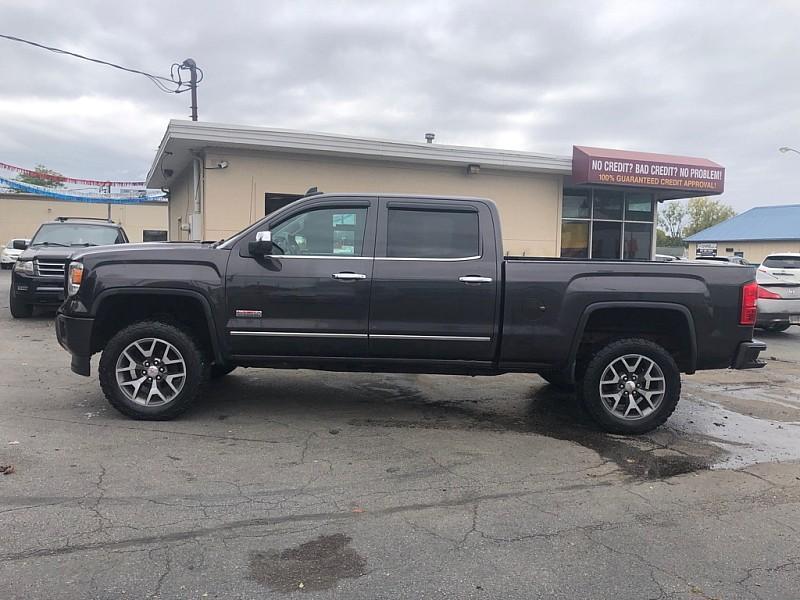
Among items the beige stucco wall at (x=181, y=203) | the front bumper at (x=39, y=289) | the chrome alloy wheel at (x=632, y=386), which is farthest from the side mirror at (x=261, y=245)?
the beige stucco wall at (x=181, y=203)

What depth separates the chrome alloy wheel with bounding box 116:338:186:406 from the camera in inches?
217

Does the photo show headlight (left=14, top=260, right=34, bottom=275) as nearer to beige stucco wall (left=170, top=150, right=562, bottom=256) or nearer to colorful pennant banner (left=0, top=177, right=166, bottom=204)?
beige stucco wall (left=170, top=150, right=562, bottom=256)

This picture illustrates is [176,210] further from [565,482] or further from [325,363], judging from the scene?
[565,482]

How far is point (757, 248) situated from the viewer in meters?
50.2

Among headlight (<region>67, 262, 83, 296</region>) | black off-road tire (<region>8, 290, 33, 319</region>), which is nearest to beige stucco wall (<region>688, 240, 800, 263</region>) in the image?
black off-road tire (<region>8, 290, 33, 319</region>)

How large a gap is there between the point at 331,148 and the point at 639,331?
958 cm

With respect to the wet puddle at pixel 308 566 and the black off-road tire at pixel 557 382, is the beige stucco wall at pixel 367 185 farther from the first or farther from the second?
the wet puddle at pixel 308 566

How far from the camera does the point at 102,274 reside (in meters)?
5.45

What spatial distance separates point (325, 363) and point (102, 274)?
2049 millimetres

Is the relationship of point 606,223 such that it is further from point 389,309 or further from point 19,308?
point 19,308

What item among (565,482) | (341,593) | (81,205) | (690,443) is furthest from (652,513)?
(81,205)

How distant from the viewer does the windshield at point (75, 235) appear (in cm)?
1225

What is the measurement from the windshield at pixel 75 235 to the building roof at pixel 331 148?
89.6 inches

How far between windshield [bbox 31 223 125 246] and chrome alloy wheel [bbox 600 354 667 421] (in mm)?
10230
